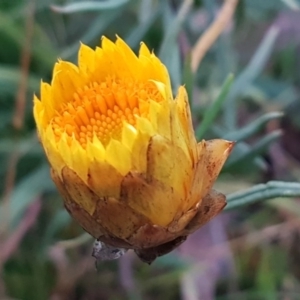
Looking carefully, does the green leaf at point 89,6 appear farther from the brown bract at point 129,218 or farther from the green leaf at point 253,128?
the brown bract at point 129,218

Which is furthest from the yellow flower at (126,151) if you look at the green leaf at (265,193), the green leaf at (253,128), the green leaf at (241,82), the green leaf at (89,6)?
the green leaf at (241,82)

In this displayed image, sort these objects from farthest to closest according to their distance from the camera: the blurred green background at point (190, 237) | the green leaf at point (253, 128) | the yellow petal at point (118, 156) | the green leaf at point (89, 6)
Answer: the blurred green background at point (190, 237), the green leaf at point (89, 6), the green leaf at point (253, 128), the yellow petal at point (118, 156)

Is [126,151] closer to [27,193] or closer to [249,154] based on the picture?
[249,154]

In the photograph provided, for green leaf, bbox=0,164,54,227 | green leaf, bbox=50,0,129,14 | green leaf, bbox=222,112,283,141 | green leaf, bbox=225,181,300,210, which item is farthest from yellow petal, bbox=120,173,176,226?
green leaf, bbox=0,164,54,227

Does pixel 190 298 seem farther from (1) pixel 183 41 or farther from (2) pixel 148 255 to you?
(2) pixel 148 255

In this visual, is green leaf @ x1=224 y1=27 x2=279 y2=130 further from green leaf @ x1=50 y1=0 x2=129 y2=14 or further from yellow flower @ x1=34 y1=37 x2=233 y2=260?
yellow flower @ x1=34 y1=37 x2=233 y2=260

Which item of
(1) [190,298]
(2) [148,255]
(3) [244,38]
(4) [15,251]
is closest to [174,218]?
(2) [148,255]
